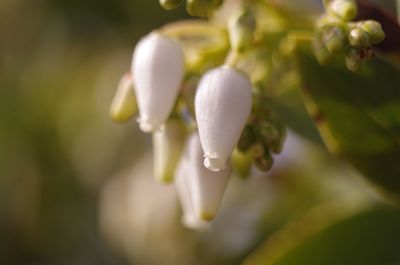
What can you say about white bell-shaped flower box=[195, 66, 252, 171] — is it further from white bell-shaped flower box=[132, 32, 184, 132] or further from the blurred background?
the blurred background

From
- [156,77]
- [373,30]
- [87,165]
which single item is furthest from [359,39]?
[87,165]

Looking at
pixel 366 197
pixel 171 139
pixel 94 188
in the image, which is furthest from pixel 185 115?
pixel 94 188

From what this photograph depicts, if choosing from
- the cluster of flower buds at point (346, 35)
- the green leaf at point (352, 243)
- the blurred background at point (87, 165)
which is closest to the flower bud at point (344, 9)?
the cluster of flower buds at point (346, 35)

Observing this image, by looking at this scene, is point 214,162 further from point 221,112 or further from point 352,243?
point 352,243

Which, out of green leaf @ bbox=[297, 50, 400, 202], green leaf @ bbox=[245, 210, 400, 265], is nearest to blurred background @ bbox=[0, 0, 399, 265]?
green leaf @ bbox=[245, 210, 400, 265]

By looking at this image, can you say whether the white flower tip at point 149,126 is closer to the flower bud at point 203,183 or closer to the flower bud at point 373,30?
the flower bud at point 203,183

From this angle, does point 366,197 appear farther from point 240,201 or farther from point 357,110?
point 240,201
